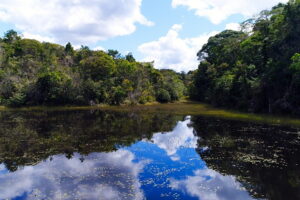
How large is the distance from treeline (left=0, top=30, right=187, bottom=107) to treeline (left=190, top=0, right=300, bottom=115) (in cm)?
1558

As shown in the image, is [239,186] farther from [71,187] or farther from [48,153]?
[48,153]

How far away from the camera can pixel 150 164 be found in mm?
12414

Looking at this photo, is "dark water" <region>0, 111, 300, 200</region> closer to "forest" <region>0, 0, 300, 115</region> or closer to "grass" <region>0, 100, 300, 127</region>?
"grass" <region>0, 100, 300, 127</region>

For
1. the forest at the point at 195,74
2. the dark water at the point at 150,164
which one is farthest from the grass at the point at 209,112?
the dark water at the point at 150,164

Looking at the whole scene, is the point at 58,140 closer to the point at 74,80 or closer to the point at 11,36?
the point at 74,80

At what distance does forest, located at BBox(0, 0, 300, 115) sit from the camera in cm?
2783

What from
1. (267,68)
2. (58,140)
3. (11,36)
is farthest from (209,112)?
(11,36)

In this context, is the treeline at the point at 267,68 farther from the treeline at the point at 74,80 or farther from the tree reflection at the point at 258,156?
the treeline at the point at 74,80

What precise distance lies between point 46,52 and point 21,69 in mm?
10626

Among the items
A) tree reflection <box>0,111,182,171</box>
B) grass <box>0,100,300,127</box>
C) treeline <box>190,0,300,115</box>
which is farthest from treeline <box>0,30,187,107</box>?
tree reflection <box>0,111,182,171</box>

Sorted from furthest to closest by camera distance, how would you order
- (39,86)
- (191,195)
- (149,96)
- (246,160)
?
1. (149,96)
2. (39,86)
3. (246,160)
4. (191,195)

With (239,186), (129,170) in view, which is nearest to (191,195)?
(239,186)

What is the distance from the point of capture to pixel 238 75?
37.0 metres

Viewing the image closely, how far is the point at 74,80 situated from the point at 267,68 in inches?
1368
